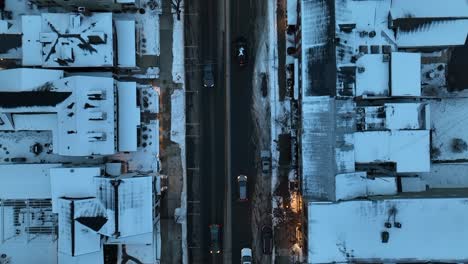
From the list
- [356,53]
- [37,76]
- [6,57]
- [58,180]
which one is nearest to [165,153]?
[58,180]

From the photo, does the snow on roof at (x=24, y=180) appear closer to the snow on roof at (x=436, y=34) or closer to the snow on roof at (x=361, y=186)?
the snow on roof at (x=361, y=186)

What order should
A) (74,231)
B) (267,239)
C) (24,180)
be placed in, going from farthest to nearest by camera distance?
(267,239) < (24,180) < (74,231)

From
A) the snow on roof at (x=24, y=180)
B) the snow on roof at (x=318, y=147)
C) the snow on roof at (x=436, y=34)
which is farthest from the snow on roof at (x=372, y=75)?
the snow on roof at (x=24, y=180)

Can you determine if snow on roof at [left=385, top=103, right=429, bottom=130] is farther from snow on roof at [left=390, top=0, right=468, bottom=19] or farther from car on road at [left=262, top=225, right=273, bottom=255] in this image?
car on road at [left=262, top=225, right=273, bottom=255]

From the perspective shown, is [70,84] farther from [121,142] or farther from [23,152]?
[23,152]

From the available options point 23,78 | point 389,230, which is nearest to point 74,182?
point 23,78

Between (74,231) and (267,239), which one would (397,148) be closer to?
(267,239)
